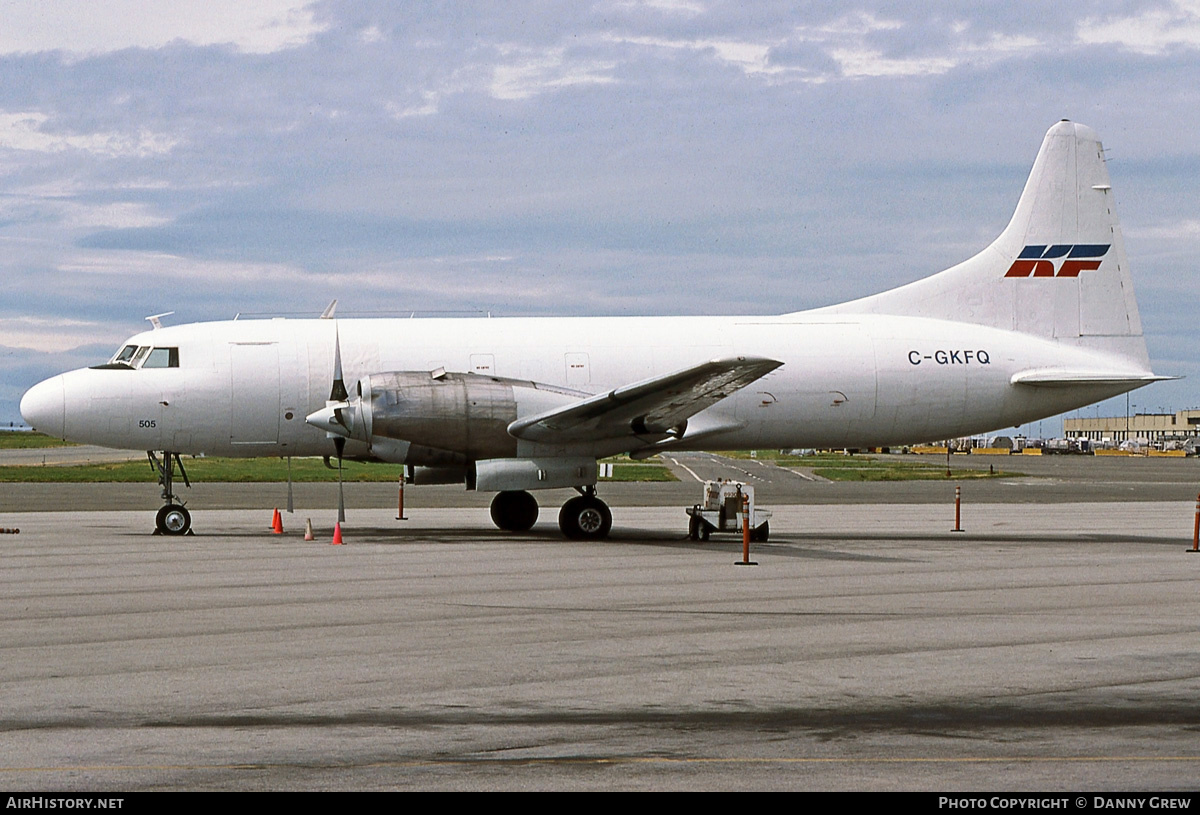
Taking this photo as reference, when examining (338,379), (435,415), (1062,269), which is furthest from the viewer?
(1062,269)

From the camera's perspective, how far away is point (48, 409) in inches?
949

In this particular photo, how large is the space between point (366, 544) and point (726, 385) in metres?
6.95

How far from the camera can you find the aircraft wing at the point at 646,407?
21.1 m

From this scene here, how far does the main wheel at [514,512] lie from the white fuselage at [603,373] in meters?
2.66

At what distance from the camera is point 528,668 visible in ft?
33.1

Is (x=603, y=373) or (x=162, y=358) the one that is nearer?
(x=162, y=358)

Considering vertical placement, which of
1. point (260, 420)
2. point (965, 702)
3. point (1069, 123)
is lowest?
point (965, 702)

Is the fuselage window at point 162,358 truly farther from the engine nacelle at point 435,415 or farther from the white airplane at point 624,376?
the engine nacelle at point 435,415

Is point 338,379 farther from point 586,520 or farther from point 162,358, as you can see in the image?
point 586,520

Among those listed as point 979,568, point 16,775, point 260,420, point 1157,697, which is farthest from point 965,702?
point 260,420

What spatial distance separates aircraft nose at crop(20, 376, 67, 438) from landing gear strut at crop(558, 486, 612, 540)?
9.76m

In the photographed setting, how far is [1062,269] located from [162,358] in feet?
60.6

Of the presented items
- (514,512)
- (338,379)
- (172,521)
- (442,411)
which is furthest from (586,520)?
(172,521)
